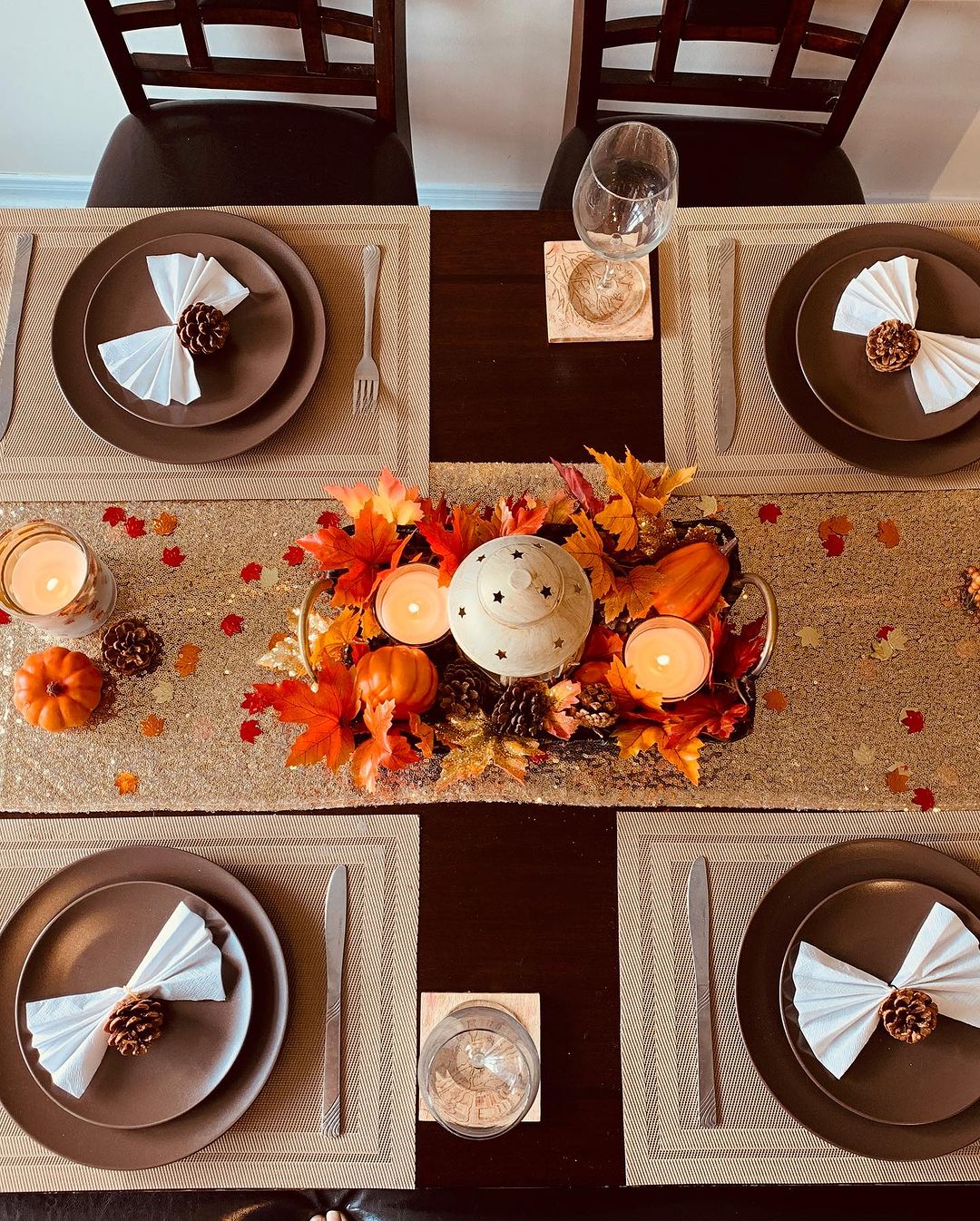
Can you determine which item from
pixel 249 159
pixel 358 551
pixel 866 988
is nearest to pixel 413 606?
pixel 358 551

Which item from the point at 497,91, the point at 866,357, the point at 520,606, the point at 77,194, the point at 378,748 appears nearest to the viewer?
the point at 520,606

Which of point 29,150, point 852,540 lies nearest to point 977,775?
point 852,540

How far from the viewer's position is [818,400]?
3.05 ft

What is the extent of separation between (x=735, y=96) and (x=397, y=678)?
106cm

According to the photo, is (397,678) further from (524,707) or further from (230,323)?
(230,323)

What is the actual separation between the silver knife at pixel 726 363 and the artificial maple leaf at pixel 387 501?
0.36 meters

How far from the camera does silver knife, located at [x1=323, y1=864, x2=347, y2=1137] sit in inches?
30.8

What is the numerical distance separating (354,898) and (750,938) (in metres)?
0.36

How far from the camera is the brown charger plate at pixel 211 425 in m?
0.92

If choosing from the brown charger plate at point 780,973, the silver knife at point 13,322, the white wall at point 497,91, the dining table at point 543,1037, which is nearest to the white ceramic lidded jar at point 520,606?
the dining table at point 543,1037

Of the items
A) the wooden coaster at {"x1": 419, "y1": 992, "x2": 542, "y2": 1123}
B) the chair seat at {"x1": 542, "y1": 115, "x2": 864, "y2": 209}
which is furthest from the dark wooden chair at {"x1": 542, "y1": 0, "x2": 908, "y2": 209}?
the wooden coaster at {"x1": 419, "y1": 992, "x2": 542, "y2": 1123}

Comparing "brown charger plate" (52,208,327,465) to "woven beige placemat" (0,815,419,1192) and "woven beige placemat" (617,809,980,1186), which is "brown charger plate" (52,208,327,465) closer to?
"woven beige placemat" (0,815,419,1192)

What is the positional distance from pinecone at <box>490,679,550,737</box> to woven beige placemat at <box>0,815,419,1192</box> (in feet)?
0.56

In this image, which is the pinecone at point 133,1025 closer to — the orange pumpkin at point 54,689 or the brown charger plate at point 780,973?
the orange pumpkin at point 54,689
